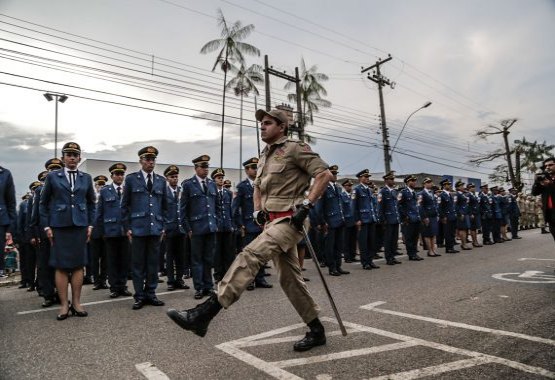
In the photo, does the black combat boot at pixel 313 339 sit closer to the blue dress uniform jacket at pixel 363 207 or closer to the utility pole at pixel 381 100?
the blue dress uniform jacket at pixel 363 207

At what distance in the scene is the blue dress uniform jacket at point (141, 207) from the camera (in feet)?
18.7

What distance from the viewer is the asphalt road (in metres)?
2.79

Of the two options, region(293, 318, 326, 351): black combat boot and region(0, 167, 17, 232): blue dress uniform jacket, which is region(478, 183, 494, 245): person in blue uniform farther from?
region(0, 167, 17, 232): blue dress uniform jacket

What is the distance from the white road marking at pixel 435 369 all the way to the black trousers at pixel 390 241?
6918 millimetres

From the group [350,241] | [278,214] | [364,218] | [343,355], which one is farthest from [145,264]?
[350,241]

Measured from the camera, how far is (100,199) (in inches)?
295

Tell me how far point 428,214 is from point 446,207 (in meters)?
1.50

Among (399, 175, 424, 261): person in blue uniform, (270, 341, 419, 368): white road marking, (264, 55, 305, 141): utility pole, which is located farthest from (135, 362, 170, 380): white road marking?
(264, 55, 305, 141): utility pole

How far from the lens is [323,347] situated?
3.29 m

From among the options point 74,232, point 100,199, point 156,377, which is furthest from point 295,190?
point 100,199

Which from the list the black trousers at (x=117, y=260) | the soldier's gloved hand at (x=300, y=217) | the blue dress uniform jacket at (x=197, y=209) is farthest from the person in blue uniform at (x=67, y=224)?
the soldier's gloved hand at (x=300, y=217)

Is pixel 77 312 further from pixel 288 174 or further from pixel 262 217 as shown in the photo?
pixel 288 174

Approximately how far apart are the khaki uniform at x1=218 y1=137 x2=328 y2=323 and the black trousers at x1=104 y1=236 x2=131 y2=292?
165 inches

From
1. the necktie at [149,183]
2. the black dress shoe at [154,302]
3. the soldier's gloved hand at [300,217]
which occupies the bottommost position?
the black dress shoe at [154,302]
